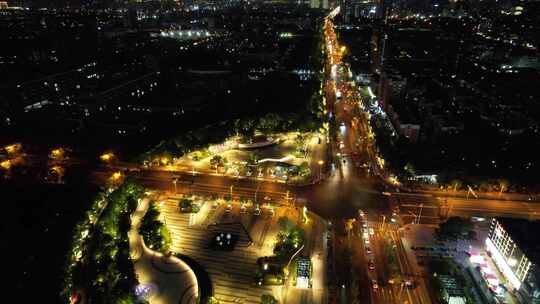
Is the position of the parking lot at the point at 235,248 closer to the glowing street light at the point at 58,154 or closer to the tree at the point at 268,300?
the tree at the point at 268,300

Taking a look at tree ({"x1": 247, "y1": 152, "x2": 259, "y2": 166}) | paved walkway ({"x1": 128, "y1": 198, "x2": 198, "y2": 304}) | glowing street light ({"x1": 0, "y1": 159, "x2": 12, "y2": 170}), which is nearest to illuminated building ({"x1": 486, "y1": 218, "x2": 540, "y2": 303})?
paved walkway ({"x1": 128, "y1": 198, "x2": 198, "y2": 304})

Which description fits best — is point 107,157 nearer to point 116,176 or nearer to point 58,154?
point 116,176

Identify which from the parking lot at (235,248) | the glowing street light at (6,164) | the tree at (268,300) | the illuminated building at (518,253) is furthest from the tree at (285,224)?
the glowing street light at (6,164)

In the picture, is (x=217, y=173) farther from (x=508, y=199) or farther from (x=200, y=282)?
(x=508, y=199)

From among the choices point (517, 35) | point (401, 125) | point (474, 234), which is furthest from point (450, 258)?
point (517, 35)

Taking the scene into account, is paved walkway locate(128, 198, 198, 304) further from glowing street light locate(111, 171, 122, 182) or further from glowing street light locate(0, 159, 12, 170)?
glowing street light locate(0, 159, 12, 170)
